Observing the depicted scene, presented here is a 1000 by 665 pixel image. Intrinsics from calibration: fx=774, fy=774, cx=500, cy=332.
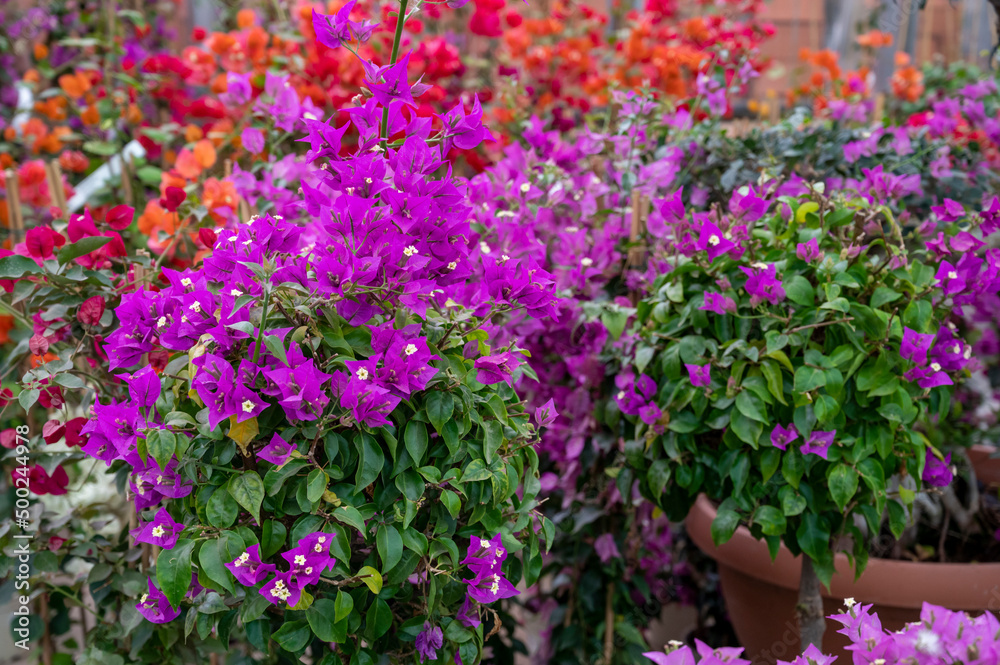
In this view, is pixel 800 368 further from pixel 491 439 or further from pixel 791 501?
pixel 491 439

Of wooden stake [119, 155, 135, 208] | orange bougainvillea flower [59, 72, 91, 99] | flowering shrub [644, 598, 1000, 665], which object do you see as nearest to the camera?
flowering shrub [644, 598, 1000, 665]

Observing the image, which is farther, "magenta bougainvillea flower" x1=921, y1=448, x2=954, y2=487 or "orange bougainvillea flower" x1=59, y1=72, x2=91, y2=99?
"orange bougainvillea flower" x1=59, y1=72, x2=91, y2=99

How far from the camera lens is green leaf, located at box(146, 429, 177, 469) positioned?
71 centimetres

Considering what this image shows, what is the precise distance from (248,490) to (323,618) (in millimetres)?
141

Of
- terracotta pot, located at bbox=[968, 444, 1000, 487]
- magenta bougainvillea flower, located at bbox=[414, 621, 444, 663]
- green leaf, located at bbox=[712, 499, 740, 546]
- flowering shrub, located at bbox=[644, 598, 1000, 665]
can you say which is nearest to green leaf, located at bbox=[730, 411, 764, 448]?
green leaf, located at bbox=[712, 499, 740, 546]

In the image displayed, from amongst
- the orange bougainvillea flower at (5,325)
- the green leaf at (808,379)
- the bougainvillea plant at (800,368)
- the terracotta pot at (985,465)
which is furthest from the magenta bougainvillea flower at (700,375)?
the orange bougainvillea flower at (5,325)

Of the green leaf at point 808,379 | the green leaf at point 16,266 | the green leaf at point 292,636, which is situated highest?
the green leaf at point 16,266

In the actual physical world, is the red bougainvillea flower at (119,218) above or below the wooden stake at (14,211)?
above

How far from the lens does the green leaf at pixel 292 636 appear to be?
0.73 m

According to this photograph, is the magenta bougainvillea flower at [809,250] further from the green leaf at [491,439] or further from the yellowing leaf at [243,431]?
the yellowing leaf at [243,431]

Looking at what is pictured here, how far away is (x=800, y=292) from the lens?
0.95 m

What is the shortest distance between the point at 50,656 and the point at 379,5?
6.24ft

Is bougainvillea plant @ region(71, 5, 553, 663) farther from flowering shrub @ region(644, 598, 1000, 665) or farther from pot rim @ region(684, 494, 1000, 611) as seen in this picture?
pot rim @ region(684, 494, 1000, 611)

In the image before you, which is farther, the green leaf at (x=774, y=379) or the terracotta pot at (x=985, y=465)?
the terracotta pot at (x=985, y=465)
